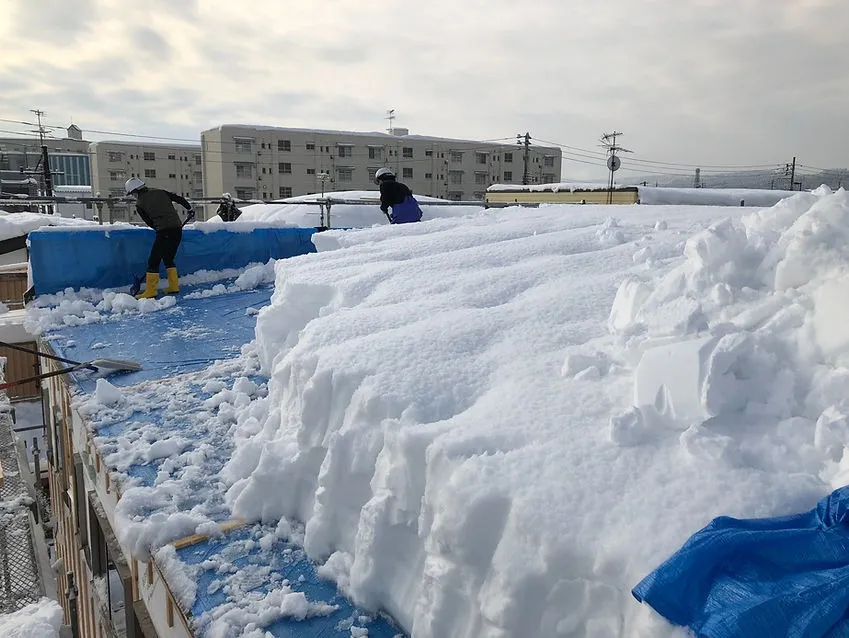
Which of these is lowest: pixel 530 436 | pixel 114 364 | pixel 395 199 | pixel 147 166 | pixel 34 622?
pixel 34 622

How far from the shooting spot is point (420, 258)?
435cm

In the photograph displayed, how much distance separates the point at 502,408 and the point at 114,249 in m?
6.06

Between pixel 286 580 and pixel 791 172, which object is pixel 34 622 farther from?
pixel 791 172

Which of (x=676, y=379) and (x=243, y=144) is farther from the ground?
(x=243, y=144)

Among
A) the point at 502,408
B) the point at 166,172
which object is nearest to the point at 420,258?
the point at 502,408

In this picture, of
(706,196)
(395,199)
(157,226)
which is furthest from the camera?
(706,196)

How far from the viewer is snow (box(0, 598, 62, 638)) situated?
7332mm

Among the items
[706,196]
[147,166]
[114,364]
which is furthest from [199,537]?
[147,166]

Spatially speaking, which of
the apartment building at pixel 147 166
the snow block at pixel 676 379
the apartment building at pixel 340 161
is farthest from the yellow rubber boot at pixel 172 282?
the apartment building at pixel 147 166

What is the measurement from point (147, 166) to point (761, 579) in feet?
143

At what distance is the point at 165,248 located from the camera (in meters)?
6.60

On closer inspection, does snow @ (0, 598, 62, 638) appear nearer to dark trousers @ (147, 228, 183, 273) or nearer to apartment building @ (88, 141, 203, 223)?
dark trousers @ (147, 228, 183, 273)

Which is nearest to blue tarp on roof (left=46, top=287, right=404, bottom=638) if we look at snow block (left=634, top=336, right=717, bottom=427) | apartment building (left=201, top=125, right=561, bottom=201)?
snow block (left=634, top=336, right=717, bottom=427)

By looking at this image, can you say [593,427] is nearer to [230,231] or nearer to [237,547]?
[237,547]
